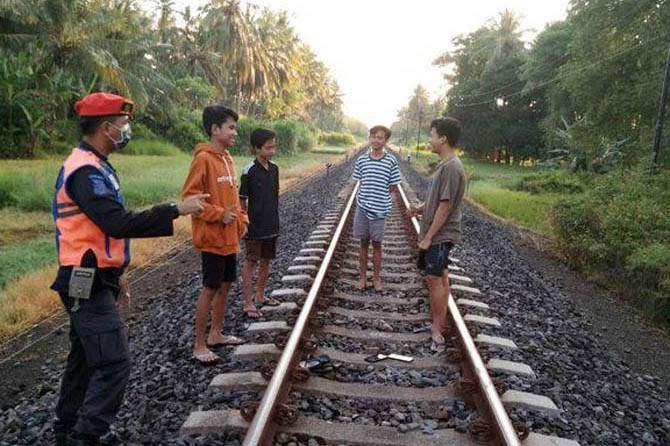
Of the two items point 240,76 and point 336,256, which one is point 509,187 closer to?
point 336,256

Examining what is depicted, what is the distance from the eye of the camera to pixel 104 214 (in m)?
2.60

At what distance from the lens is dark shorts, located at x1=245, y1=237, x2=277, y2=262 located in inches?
210

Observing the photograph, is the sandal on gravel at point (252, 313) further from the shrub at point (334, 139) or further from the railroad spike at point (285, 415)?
the shrub at point (334, 139)

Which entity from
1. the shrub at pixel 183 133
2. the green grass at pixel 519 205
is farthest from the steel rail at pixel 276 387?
the shrub at pixel 183 133

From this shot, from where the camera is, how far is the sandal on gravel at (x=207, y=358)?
13.4 ft

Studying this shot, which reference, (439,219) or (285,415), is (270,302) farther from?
(285,415)

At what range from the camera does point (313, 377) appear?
3.85m

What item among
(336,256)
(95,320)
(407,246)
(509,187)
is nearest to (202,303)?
(95,320)

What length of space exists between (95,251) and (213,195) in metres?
1.40

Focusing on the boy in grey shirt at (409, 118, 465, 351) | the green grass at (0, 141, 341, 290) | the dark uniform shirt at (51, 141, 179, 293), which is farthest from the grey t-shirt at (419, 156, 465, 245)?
the green grass at (0, 141, 341, 290)

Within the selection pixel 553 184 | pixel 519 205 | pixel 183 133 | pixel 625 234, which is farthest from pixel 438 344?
pixel 183 133

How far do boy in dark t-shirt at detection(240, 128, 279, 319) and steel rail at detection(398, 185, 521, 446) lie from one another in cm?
180

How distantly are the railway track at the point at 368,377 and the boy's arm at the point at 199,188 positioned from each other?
3.32 feet

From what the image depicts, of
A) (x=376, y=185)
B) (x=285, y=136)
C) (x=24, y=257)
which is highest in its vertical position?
(x=285, y=136)
